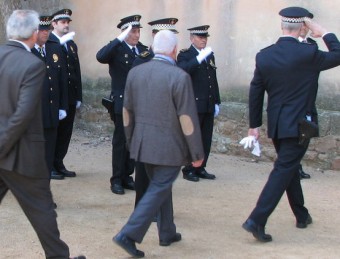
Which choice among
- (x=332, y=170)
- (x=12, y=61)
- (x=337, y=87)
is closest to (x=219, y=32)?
(x=337, y=87)

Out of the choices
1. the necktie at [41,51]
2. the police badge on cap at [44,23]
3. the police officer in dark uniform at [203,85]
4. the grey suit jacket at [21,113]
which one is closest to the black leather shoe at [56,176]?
the police officer in dark uniform at [203,85]

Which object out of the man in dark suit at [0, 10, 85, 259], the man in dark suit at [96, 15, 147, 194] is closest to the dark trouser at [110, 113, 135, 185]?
the man in dark suit at [96, 15, 147, 194]

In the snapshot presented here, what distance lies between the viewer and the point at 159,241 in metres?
5.16

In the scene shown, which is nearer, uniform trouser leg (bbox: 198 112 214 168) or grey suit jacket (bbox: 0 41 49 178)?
grey suit jacket (bbox: 0 41 49 178)

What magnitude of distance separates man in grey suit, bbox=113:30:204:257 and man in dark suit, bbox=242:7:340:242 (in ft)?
2.43

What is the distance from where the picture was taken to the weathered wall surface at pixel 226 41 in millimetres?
7863

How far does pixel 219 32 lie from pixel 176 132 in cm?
399

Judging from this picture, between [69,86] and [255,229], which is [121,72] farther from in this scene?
[255,229]

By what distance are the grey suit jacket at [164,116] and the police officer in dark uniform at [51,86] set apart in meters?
1.26

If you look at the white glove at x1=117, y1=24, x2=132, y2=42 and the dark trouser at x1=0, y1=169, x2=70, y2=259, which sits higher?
the white glove at x1=117, y1=24, x2=132, y2=42

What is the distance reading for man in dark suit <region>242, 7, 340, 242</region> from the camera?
5.08 m

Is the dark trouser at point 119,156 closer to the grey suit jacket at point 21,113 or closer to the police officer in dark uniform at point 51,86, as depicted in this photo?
the police officer in dark uniform at point 51,86

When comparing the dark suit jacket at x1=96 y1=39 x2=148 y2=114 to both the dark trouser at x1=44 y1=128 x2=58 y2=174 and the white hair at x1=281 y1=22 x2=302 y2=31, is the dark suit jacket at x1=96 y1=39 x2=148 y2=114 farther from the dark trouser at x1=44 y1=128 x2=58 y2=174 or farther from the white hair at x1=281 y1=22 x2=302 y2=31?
the white hair at x1=281 y1=22 x2=302 y2=31

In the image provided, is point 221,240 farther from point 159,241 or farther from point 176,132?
point 176,132
